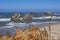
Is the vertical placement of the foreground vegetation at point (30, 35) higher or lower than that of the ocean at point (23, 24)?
higher

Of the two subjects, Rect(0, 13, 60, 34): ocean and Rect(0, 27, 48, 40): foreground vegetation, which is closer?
Rect(0, 27, 48, 40): foreground vegetation

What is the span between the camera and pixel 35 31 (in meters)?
5.40

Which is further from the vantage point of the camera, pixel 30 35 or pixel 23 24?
pixel 23 24

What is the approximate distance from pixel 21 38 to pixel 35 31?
0.35 metres

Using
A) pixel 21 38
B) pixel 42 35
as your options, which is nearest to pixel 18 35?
pixel 21 38

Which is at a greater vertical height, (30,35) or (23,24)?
(30,35)

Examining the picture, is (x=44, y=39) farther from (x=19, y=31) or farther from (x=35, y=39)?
(x=19, y=31)

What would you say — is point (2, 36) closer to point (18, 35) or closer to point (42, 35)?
point (18, 35)

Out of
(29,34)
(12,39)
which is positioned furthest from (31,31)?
(12,39)

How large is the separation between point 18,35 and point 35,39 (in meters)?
0.41

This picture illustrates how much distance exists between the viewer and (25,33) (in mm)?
5441

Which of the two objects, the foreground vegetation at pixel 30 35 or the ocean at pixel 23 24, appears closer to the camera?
the foreground vegetation at pixel 30 35

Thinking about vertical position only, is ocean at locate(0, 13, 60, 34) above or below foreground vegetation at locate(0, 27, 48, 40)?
below

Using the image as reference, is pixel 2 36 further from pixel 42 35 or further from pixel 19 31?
pixel 42 35
